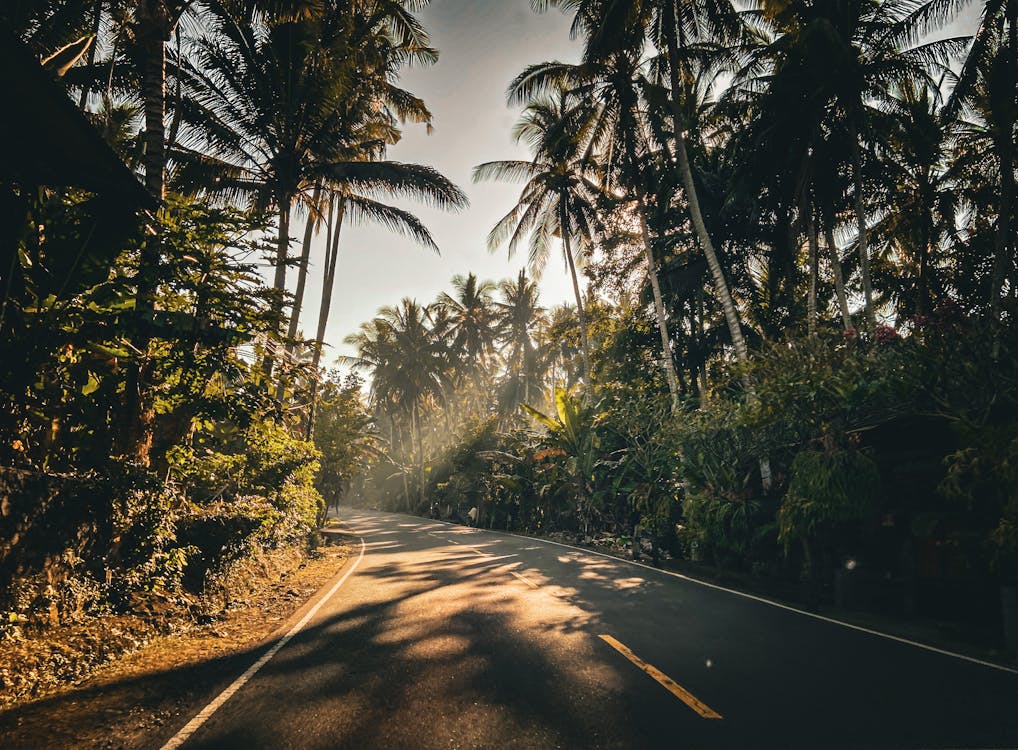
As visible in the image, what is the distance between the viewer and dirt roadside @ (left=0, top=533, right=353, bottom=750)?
11.6 feet

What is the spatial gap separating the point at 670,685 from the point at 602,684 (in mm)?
559

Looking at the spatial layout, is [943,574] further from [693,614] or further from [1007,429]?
[693,614]

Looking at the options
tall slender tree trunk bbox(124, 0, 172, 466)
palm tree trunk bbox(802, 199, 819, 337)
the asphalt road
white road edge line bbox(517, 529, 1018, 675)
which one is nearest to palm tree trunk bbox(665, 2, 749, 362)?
palm tree trunk bbox(802, 199, 819, 337)

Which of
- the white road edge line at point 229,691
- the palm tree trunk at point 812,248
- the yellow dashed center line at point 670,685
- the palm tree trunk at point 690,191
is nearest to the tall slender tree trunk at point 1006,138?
the palm tree trunk at point 812,248

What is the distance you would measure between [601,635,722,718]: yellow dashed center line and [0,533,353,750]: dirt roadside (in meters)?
3.67

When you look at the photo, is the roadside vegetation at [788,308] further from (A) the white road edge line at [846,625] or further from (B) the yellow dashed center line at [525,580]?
Result: (B) the yellow dashed center line at [525,580]

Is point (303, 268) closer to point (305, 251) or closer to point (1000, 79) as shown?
point (305, 251)

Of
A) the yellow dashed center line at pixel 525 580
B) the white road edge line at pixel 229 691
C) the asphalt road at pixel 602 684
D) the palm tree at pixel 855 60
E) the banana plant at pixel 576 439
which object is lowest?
the yellow dashed center line at pixel 525 580

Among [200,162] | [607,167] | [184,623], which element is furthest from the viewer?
[607,167]

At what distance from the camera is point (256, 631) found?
259 inches

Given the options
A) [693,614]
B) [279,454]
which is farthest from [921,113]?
[279,454]

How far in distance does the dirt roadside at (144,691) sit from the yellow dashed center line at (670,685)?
3671 mm

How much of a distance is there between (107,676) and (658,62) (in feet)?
63.3

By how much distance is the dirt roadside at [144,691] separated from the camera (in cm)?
352
